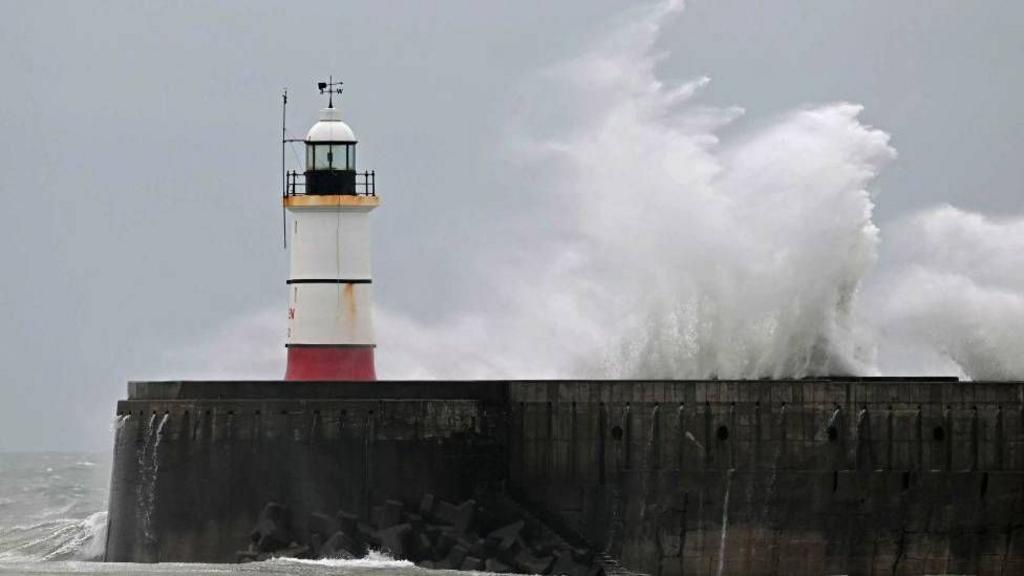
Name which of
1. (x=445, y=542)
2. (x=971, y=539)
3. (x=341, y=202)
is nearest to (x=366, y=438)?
(x=445, y=542)

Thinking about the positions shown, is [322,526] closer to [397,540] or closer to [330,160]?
A: [397,540]

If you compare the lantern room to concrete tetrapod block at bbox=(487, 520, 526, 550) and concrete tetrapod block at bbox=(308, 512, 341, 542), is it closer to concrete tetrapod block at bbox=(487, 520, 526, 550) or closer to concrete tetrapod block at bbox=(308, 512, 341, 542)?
concrete tetrapod block at bbox=(308, 512, 341, 542)

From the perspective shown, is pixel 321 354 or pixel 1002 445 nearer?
pixel 1002 445

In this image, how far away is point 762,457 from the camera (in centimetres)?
3425

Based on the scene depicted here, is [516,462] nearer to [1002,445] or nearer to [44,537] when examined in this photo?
[1002,445]

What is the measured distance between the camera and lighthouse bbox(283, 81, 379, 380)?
1500 inches

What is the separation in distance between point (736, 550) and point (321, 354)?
738 cm

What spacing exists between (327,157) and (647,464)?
7.31 meters

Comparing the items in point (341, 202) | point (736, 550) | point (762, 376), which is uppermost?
point (341, 202)

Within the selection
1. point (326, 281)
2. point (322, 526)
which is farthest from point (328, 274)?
point (322, 526)

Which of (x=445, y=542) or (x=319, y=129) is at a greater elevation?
(x=319, y=129)

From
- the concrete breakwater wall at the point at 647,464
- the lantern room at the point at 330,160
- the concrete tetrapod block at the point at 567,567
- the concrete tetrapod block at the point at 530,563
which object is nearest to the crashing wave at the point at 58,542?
the concrete breakwater wall at the point at 647,464

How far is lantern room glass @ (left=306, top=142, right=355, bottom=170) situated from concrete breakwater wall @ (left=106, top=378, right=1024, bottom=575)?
456 cm

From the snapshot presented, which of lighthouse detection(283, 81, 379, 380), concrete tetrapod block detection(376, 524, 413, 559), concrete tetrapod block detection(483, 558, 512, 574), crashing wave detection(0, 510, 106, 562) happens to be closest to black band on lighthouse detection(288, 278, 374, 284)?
lighthouse detection(283, 81, 379, 380)
